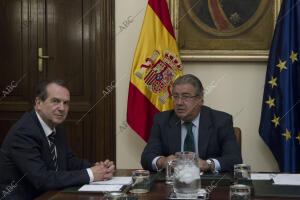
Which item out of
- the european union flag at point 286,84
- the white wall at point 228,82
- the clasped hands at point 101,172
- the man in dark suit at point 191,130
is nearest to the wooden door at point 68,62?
the white wall at point 228,82

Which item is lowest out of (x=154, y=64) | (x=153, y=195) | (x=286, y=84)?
(x=153, y=195)

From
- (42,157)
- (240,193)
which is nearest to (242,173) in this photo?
(240,193)

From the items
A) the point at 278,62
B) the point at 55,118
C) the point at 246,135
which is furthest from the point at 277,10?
the point at 55,118

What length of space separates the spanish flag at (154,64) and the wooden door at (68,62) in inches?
14.5

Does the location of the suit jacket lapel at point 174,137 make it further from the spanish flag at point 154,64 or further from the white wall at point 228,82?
the white wall at point 228,82

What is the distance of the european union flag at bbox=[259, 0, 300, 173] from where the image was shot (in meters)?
3.45

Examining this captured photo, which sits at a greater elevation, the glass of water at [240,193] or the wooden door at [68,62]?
the wooden door at [68,62]

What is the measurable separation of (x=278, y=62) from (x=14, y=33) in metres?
2.45

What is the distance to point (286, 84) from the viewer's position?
11.4 ft

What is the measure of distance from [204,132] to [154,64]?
3.67ft

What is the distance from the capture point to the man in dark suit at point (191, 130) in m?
2.67

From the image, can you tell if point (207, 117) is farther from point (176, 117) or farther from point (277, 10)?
point (277, 10)

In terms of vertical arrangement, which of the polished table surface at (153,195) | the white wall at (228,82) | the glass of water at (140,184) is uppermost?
the white wall at (228,82)

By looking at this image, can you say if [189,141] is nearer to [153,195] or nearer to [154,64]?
[153,195]
